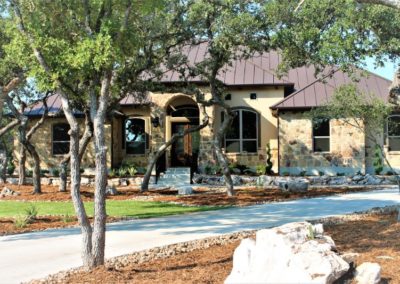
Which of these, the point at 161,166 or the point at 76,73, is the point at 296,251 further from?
the point at 161,166

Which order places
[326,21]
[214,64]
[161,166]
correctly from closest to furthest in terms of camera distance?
[326,21] < [214,64] < [161,166]

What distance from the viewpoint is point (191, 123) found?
1037 inches

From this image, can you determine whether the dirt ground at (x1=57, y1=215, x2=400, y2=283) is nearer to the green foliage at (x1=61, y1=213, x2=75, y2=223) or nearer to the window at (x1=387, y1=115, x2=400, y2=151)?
the green foliage at (x1=61, y1=213, x2=75, y2=223)

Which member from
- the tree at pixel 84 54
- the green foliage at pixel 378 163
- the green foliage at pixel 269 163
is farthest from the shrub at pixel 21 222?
the green foliage at pixel 378 163

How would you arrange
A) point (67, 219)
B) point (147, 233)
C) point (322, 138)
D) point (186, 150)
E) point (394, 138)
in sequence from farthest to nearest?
1. point (186, 150)
2. point (394, 138)
3. point (322, 138)
4. point (67, 219)
5. point (147, 233)

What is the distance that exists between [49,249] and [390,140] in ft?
65.2

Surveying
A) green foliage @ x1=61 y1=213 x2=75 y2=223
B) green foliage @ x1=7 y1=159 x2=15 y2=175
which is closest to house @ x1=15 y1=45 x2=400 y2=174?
green foliage @ x1=7 y1=159 x2=15 y2=175

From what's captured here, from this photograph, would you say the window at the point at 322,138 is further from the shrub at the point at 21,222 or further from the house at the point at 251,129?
the shrub at the point at 21,222

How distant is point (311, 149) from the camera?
2439 centimetres

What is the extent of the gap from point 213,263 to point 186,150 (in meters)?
18.7

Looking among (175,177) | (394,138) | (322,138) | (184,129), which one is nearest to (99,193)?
(175,177)

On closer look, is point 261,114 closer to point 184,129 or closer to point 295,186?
point 184,129

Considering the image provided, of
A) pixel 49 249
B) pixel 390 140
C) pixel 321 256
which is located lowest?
pixel 49 249

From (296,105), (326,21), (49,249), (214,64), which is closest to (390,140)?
(296,105)
